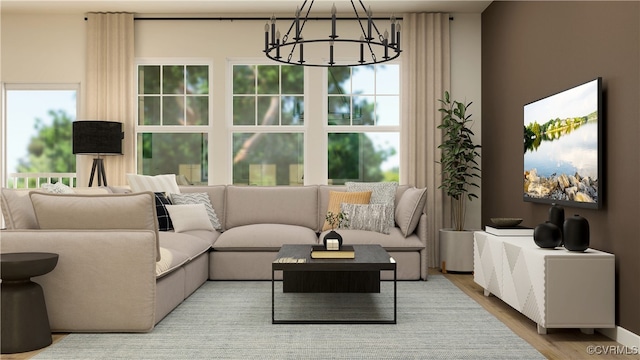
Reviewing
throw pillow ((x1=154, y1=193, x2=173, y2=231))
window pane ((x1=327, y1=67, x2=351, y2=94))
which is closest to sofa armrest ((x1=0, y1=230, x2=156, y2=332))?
throw pillow ((x1=154, y1=193, x2=173, y2=231))

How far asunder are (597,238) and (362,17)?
12.3 feet

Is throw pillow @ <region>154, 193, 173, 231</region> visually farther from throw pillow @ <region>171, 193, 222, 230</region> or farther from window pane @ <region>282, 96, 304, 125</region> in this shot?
window pane @ <region>282, 96, 304, 125</region>

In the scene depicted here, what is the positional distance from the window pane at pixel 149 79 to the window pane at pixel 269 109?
1.18 m

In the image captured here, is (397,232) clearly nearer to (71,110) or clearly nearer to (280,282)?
(280,282)

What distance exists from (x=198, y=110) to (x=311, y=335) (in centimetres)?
386

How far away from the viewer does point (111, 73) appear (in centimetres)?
645

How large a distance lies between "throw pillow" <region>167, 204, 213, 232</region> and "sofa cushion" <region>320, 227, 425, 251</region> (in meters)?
1.33

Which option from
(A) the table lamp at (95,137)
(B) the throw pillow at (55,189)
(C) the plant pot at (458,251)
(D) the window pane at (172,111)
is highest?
(D) the window pane at (172,111)

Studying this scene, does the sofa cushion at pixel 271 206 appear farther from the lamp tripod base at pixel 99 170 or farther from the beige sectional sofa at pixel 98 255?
the beige sectional sofa at pixel 98 255

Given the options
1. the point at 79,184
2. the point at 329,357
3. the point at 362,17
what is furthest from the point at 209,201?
the point at 329,357

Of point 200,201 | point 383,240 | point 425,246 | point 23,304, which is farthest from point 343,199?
point 23,304

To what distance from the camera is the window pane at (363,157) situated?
659cm

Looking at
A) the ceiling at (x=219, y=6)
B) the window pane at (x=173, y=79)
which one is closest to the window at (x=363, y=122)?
the ceiling at (x=219, y=6)

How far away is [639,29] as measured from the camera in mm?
3088
